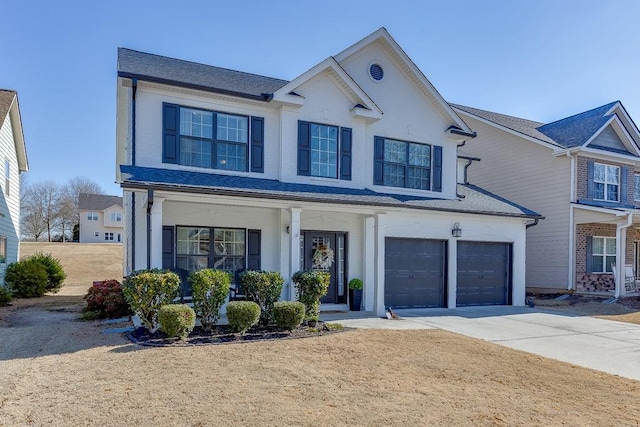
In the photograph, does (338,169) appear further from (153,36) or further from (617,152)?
(617,152)

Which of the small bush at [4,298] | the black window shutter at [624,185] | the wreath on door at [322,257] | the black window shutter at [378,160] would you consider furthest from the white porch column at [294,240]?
the black window shutter at [624,185]

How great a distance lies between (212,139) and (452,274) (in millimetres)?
8387

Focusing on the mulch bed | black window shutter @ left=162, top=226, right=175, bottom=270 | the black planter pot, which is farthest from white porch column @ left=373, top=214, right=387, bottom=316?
black window shutter @ left=162, top=226, right=175, bottom=270

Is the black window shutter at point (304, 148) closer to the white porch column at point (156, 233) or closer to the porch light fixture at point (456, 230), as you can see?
the white porch column at point (156, 233)

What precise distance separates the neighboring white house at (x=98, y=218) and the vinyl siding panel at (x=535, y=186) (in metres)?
51.5

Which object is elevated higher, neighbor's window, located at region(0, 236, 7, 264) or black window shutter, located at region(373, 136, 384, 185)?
black window shutter, located at region(373, 136, 384, 185)

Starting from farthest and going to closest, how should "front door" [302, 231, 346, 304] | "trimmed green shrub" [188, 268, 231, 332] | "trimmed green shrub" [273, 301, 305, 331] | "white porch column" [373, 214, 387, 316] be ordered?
"front door" [302, 231, 346, 304]
"white porch column" [373, 214, 387, 316]
"trimmed green shrub" [273, 301, 305, 331]
"trimmed green shrub" [188, 268, 231, 332]

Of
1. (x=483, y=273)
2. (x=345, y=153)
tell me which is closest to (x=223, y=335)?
(x=345, y=153)

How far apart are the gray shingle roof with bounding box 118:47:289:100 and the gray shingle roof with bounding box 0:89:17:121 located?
733 centimetres

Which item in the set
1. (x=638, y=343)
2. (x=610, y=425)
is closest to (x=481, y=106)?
(x=638, y=343)

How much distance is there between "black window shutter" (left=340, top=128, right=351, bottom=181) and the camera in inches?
500

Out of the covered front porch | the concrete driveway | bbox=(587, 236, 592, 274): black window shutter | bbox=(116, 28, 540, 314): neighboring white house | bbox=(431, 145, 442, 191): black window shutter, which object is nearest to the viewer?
the concrete driveway

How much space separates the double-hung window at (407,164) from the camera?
13.5 meters

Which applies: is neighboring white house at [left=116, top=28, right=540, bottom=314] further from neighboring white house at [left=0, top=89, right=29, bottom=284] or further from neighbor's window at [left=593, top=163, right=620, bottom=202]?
neighboring white house at [left=0, top=89, right=29, bottom=284]
